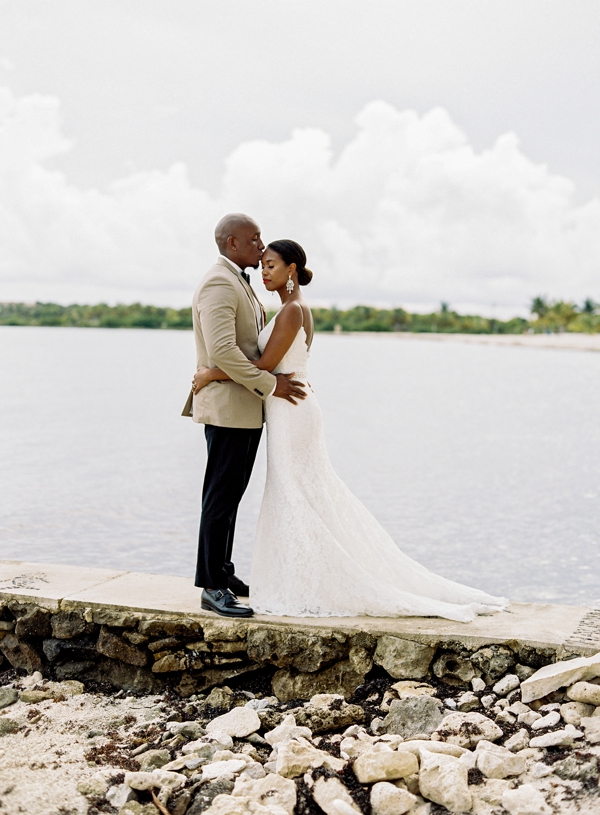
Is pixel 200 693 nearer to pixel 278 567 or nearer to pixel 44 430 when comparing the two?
pixel 278 567

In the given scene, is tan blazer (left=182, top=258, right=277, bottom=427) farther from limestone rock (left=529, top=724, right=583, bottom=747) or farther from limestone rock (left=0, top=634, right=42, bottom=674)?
limestone rock (left=529, top=724, right=583, bottom=747)

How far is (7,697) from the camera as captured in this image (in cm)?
431

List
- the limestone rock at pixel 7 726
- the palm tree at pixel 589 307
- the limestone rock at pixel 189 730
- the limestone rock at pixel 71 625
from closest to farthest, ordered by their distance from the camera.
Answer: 1. the limestone rock at pixel 189 730
2. the limestone rock at pixel 7 726
3. the limestone rock at pixel 71 625
4. the palm tree at pixel 589 307

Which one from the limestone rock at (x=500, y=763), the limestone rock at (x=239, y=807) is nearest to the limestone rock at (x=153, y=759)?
the limestone rock at (x=239, y=807)

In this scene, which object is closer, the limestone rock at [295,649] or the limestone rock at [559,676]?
the limestone rock at [559,676]

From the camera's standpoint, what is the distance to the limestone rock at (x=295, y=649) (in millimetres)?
4086

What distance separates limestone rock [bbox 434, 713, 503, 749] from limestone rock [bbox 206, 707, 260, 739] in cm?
79

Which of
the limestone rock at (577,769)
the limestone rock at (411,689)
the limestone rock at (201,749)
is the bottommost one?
the limestone rock at (201,749)

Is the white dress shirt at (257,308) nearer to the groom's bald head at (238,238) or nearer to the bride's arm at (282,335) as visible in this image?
the groom's bald head at (238,238)

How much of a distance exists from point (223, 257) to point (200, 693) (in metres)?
2.05

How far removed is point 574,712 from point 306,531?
1.43 m

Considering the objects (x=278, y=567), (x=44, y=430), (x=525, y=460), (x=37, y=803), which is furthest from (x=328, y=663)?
(x=44, y=430)

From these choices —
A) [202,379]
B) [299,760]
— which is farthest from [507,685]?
[202,379]

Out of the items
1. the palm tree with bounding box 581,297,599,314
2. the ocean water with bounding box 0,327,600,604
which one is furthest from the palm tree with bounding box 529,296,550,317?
the ocean water with bounding box 0,327,600,604
